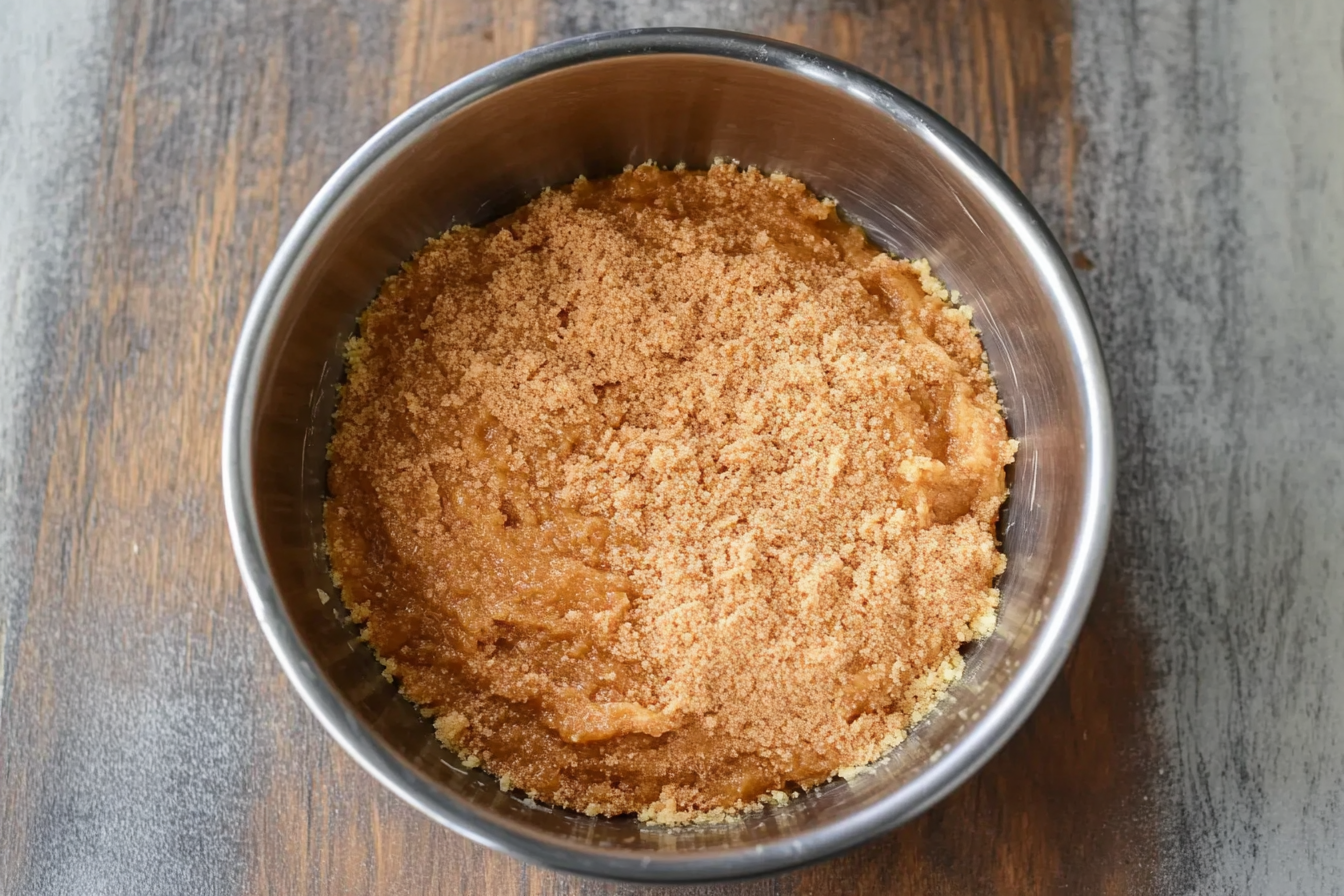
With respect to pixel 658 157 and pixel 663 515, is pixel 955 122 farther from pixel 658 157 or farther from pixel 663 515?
pixel 663 515

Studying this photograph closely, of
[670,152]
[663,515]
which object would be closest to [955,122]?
[670,152]

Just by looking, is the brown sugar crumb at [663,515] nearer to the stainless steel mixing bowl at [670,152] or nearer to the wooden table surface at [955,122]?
the stainless steel mixing bowl at [670,152]

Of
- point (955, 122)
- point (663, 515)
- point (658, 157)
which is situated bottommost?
point (663, 515)

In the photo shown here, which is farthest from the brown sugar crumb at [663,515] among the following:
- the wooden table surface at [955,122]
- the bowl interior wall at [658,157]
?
the wooden table surface at [955,122]

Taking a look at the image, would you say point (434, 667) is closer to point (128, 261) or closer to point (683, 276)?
point (683, 276)

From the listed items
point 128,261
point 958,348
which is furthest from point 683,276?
point 128,261

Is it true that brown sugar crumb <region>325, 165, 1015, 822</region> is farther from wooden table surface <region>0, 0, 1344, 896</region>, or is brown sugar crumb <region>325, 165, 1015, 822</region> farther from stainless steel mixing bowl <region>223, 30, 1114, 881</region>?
wooden table surface <region>0, 0, 1344, 896</region>

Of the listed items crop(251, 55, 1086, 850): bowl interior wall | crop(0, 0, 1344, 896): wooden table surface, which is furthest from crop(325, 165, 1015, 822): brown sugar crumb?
crop(0, 0, 1344, 896): wooden table surface
